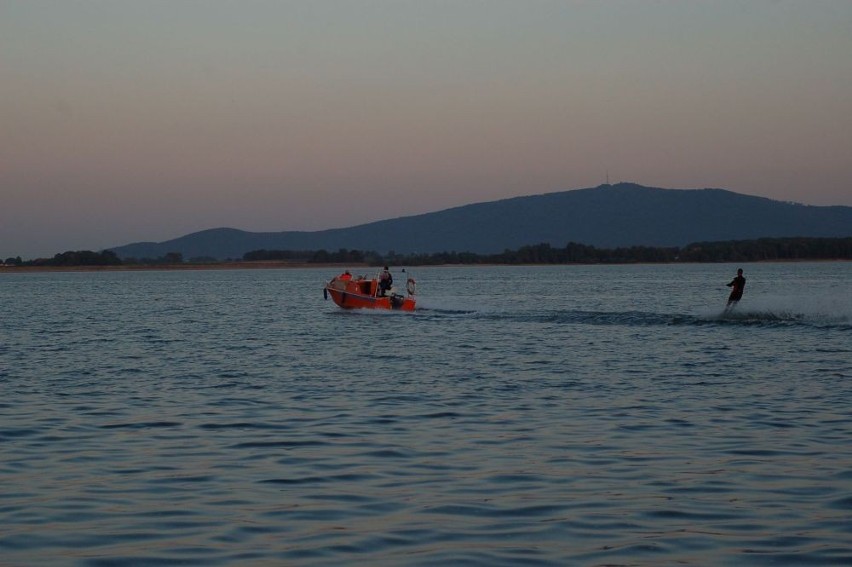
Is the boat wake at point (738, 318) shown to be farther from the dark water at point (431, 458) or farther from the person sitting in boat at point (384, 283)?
the dark water at point (431, 458)

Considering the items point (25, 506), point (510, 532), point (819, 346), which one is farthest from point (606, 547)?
point (819, 346)

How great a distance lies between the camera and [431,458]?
1336 cm

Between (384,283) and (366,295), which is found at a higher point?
(384,283)

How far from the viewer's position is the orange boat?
48344 mm

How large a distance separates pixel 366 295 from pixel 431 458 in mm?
35891

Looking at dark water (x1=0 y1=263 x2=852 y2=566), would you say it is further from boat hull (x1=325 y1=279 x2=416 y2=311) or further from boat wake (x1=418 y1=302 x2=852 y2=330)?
boat hull (x1=325 y1=279 x2=416 y2=311)

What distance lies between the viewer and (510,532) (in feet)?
32.3

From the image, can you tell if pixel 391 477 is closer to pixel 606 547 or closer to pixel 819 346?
pixel 606 547

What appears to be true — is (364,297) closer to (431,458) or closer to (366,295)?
(366,295)

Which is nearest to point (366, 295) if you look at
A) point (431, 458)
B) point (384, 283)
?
point (384, 283)

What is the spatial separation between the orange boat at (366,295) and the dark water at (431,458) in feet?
64.3

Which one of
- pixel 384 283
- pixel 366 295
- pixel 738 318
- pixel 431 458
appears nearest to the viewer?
pixel 431 458

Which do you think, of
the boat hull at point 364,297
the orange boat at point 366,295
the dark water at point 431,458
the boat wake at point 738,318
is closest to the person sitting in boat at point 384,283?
the orange boat at point 366,295

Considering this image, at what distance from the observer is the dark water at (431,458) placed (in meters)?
9.57
